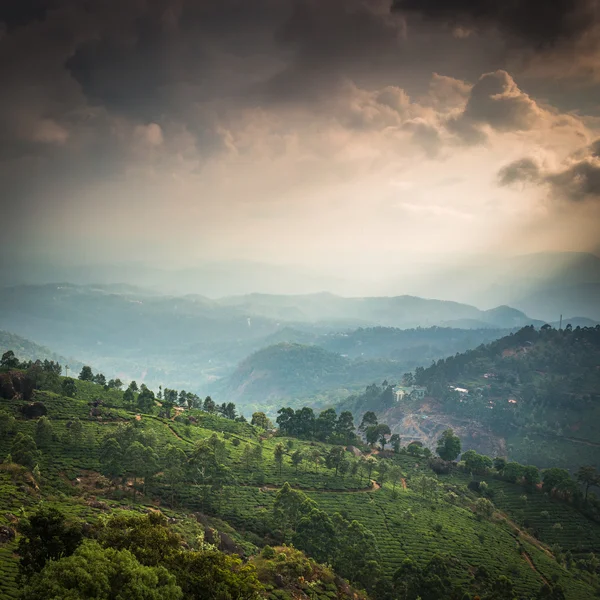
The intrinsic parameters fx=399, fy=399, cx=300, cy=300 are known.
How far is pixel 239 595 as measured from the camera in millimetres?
25922

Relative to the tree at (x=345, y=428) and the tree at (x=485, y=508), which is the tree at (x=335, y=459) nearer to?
the tree at (x=485, y=508)

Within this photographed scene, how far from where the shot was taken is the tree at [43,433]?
216 ft

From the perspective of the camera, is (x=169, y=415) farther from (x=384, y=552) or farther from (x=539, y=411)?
(x=539, y=411)

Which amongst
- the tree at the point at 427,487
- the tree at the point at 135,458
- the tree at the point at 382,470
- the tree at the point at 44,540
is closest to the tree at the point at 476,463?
the tree at the point at 427,487

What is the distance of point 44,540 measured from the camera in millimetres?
25859

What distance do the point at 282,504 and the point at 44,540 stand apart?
A: 3504 cm

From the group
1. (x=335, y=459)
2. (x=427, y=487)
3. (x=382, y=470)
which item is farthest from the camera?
(x=382, y=470)

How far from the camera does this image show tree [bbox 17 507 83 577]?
25.4 meters

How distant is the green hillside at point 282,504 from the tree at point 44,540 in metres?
1.72

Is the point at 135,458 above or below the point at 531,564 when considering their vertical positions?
above

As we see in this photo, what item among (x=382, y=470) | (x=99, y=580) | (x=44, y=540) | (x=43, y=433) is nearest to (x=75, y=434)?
(x=43, y=433)

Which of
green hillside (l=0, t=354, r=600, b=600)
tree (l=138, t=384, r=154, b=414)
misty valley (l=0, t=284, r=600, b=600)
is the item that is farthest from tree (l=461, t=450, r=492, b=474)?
tree (l=138, t=384, r=154, b=414)

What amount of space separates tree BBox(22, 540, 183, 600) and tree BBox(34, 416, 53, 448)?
170 ft

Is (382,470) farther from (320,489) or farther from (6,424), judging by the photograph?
(6,424)
